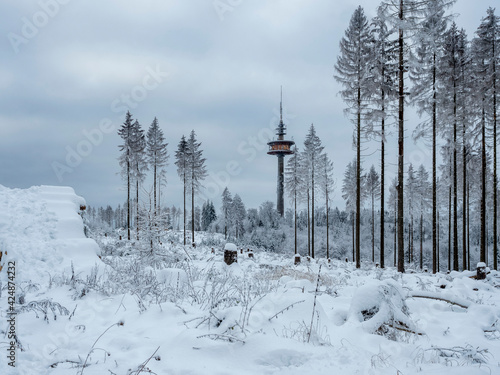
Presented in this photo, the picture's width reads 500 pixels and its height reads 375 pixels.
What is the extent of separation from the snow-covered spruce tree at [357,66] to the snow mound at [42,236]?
1302 cm

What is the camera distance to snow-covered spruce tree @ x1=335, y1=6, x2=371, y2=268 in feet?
52.6

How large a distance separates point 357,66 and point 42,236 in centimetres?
1574

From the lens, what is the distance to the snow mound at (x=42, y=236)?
604cm

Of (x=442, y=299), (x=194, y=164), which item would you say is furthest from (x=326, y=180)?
(x=442, y=299)

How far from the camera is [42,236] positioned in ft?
23.7

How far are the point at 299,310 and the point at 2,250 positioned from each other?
590 centimetres

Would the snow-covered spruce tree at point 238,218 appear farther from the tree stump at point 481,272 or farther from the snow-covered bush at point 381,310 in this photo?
the snow-covered bush at point 381,310

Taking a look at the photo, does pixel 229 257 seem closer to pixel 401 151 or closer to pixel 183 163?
pixel 401 151

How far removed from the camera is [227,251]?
12.6 meters

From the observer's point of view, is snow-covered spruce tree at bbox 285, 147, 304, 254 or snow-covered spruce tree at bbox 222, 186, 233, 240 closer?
snow-covered spruce tree at bbox 285, 147, 304, 254

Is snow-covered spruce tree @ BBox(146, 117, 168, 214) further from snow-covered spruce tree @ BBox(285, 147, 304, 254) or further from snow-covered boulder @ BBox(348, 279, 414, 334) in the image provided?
snow-covered boulder @ BBox(348, 279, 414, 334)

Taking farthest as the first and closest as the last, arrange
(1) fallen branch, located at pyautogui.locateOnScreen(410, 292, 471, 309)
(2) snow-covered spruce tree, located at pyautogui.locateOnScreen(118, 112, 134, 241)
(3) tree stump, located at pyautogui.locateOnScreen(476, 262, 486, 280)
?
(2) snow-covered spruce tree, located at pyautogui.locateOnScreen(118, 112, 134, 241) → (3) tree stump, located at pyautogui.locateOnScreen(476, 262, 486, 280) → (1) fallen branch, located at pyautogui.locateOnScreen(410, 292, 471, 309)

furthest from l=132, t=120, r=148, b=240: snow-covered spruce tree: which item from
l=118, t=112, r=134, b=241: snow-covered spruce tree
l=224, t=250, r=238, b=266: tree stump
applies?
l=224, t=250, r=238, b=266: tree stump

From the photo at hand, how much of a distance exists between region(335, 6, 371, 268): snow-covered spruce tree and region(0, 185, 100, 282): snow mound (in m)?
13.0
